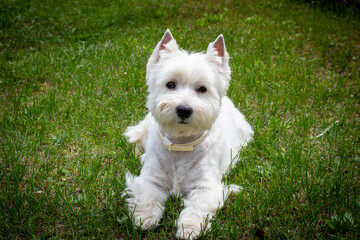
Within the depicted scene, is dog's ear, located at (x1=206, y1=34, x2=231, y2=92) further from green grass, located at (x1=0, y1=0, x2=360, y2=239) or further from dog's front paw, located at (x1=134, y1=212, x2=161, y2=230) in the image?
dog's front paw, located at (x1=134, y1=212, x2=161, y2=230)

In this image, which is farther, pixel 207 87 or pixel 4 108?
pixel 4 108

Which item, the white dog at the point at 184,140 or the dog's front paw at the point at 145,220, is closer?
Answer: the dog's front paw at the point at 145,220

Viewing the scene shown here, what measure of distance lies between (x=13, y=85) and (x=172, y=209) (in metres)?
4.04

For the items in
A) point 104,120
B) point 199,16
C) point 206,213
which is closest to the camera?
point 206,213

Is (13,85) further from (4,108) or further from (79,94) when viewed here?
(79,94)

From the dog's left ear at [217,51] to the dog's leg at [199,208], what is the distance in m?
1.30

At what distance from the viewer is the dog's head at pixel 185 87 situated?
2.90 metres

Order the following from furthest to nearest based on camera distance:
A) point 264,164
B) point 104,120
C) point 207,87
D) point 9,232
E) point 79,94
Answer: point 79,94 → point 104,120 → point 264,164 → point 207,87 → point 9,232

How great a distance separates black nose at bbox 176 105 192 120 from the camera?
9.36 ft

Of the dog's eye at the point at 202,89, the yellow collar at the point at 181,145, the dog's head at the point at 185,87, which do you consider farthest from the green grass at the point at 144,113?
the dog's eye at the point at 202,89

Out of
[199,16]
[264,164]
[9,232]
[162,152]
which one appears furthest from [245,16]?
[9,232]

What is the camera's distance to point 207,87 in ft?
10.3

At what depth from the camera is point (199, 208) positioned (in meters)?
2.92

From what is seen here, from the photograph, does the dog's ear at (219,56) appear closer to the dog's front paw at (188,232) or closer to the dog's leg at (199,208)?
the dog's leg at (199,208)
